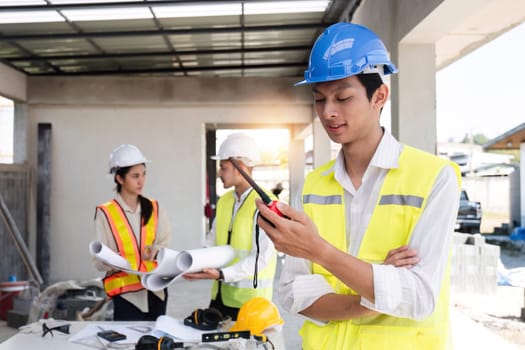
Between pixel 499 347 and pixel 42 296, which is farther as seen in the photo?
pixel 42 296

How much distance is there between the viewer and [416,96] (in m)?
4.59

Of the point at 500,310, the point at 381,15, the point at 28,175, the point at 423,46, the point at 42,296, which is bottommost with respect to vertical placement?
the point at 500,310

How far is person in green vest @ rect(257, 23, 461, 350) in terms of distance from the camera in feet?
4.00

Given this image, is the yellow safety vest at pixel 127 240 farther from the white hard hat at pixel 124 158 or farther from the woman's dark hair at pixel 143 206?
the white hard hat at pixel 124 158

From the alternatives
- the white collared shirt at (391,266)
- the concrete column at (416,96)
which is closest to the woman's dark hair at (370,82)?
the white collared shirt at (391,266)

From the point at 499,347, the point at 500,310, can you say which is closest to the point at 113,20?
the point at 499,347

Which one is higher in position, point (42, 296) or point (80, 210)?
point (80, 210)

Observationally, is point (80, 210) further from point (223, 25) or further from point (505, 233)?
point (505, 233)

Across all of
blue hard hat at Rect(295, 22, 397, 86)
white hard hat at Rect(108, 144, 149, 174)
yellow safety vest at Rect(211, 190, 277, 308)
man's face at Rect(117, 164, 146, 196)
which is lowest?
yellow safety vest at Rect(211, 190, 277, 308)

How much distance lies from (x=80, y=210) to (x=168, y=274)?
7528 mm

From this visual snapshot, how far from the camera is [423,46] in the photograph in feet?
14.7

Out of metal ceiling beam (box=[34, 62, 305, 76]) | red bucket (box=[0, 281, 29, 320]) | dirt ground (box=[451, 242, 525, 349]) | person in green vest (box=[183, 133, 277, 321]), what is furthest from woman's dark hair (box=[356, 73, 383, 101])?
metal ceiling beam (box=[34, 62, 305, 76])

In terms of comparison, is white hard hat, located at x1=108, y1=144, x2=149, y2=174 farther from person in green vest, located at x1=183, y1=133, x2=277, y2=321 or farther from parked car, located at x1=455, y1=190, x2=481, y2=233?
parked car, located at x1=455, y1=190, x2=481, y2=233

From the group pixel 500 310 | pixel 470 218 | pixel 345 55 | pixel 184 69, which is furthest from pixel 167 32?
pixel 470 218
